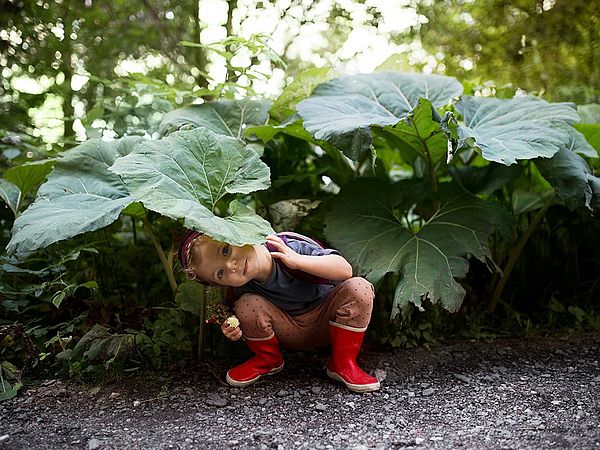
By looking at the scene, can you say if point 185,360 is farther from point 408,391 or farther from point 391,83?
point 391,83

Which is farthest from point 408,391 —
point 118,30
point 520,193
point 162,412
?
point 118,30

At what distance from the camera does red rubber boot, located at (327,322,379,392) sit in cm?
179

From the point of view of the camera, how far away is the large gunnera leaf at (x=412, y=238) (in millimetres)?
1882

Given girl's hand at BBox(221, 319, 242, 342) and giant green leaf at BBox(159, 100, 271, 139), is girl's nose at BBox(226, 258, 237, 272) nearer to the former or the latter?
girl's hand at BBox(221, 319, 242, 342)

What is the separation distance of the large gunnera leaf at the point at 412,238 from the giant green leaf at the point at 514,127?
0.26 meters

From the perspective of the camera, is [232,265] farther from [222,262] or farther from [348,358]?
[348,358]

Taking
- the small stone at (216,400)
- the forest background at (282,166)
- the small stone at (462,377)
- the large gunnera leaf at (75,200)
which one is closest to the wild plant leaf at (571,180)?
A: the forest background at (282,166)

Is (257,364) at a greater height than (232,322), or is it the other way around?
(232,322)

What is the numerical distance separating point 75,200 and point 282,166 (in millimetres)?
888

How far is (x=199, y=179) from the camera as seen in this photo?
163cm

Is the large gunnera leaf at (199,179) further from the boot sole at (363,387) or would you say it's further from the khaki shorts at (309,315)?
the boot sole at (363,387)

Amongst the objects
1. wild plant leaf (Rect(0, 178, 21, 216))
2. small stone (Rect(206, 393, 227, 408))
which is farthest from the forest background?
small stone (Rect(206, 393, 227, 408))

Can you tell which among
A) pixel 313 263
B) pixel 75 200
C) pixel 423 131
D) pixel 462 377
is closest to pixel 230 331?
pixel 313 263

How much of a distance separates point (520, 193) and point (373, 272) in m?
0.83
